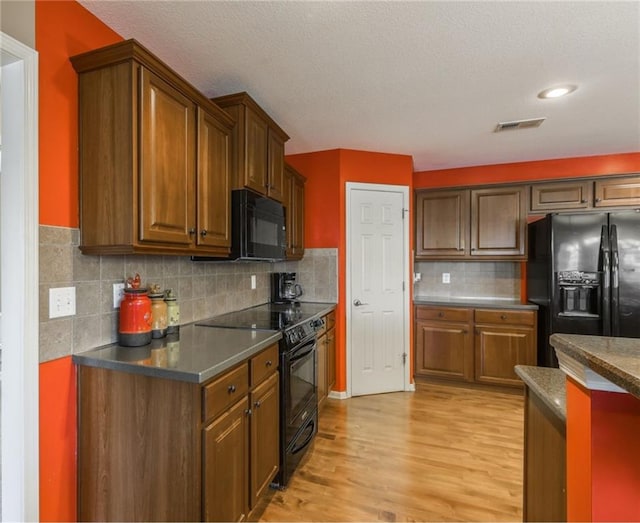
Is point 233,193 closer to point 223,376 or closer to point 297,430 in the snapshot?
point 223,376

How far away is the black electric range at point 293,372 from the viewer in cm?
184

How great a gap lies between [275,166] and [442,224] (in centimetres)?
216

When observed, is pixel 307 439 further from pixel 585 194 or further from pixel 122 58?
pixel 585 194

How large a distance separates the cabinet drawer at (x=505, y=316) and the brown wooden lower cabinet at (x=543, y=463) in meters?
2.06

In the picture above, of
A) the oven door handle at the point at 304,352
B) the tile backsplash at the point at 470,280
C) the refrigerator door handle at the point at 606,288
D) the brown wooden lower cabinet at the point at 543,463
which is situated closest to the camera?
the brown wooden lower cabinet at the point at 543,463

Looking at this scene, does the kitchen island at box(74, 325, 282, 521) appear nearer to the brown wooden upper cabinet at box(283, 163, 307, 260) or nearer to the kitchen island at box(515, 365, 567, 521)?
the kitchen island at box(515, 365, 567, 521)

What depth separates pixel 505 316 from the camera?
128 inches

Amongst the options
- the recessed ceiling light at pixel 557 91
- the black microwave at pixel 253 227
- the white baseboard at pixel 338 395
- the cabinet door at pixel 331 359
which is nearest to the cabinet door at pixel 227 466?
the black microwave at pixel 253 227

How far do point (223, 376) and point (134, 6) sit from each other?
5.40 ft

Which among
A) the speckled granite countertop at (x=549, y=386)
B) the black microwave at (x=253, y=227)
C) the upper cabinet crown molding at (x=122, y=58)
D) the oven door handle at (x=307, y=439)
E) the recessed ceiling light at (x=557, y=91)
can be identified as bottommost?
the oven door handle at (x=307, y=439)

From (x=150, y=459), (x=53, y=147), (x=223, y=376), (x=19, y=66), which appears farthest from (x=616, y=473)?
(x=19, y=66)

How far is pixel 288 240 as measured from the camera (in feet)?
9.55

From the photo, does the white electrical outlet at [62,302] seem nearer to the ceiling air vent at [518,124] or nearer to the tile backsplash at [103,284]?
the tile backsplash at [103,284]

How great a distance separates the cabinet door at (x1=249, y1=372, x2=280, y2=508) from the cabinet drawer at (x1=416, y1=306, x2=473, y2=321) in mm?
2167
